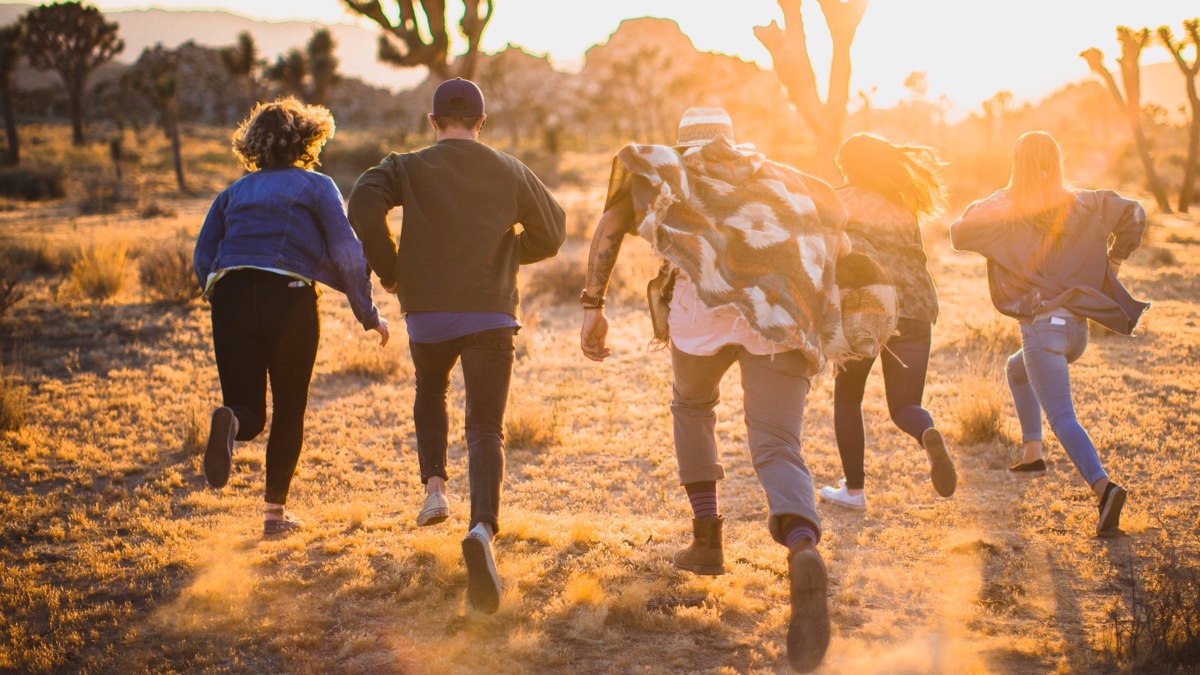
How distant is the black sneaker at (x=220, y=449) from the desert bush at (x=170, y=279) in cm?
633

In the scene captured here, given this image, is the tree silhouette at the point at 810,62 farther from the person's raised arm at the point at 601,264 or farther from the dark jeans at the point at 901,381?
the person's raised arm at the point at 601,264

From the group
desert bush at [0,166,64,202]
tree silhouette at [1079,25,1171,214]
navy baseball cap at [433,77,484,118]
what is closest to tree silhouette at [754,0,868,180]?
navy baseball cap at [433,77,484,118]

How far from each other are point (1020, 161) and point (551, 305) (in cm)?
718

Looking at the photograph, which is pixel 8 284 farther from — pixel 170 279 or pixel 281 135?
pixel 281 135

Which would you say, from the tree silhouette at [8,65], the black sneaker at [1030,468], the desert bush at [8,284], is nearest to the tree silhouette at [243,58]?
the tree silhouette at [8,65]

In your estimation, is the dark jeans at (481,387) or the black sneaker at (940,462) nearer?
the dark jeans at (481,387)

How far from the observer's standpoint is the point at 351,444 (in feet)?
19.0

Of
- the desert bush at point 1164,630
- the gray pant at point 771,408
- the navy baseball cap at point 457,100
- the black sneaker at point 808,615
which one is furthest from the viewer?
the navy baseball cap at point 457,100

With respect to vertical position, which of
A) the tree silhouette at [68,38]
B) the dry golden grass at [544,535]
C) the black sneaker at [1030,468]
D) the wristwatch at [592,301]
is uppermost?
the tree silhouette at [68,38]

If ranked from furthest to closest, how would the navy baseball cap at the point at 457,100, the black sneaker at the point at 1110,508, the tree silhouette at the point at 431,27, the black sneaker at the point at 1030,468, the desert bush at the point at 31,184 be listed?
the desert bush at the point at 31,184 < the tree silhouette at the point at 431,27 < the black sneaker at the point at 1030,468 < the black sneaker at the point at 1110,508 < the navy baseball cap at the point at 457,100

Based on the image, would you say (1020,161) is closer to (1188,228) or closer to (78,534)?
(78,534)

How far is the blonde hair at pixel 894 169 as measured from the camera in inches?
156

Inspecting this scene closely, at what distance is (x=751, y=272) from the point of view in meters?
2.83

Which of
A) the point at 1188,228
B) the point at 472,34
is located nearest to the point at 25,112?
the point at 472,34
